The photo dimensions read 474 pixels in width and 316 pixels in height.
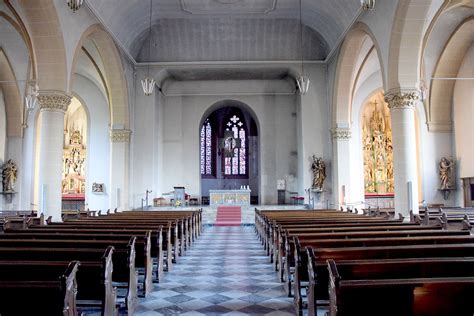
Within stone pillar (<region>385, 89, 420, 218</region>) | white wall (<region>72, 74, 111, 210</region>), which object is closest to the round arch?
white wall (<region>72, 74, 111, 210</region>)

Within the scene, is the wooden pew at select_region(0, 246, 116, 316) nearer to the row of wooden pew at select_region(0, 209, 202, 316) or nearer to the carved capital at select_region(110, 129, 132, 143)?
the row of wooden pew at select_region(0, 209, 202, 316)

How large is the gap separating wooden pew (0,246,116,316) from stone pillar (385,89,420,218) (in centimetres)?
935

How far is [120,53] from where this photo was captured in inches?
691

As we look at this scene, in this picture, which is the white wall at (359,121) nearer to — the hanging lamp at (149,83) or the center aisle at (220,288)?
the hanging lamp at (149,83)

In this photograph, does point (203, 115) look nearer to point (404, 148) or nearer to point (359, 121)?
point (359, 121)

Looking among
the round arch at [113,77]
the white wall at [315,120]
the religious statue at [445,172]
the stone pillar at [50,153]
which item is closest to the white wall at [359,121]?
the white wall at [315,120]

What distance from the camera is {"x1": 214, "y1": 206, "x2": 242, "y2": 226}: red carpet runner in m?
17.9

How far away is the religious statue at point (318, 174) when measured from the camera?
19500 mm

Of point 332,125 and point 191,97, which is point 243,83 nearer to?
point 191,97

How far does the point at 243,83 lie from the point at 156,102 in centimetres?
542

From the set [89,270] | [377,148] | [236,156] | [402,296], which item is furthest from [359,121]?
[402,296]

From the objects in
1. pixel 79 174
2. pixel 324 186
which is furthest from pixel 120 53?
pixel 324 186

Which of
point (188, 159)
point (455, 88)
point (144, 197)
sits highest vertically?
point (455, 88)

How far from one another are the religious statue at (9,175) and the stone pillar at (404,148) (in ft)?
54.0
